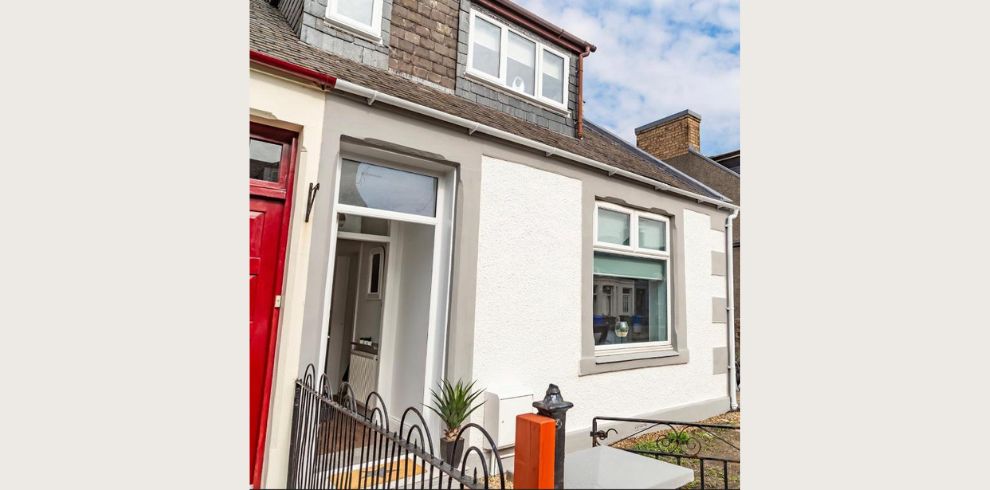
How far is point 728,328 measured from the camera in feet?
18.1

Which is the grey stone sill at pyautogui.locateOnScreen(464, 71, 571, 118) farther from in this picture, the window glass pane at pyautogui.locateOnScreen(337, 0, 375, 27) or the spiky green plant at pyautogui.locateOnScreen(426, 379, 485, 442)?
the spiky green plant at pyautogui.locateOnScreen(426, 379, 485, 442)

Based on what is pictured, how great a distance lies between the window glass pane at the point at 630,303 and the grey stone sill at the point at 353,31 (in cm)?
271

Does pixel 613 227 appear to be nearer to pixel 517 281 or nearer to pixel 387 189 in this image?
pixel 517 281

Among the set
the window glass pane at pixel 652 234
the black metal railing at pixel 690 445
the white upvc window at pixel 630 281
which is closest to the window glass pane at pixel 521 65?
the white upvc window at pixel 630 281

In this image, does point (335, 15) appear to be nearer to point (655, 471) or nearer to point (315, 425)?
point (315, 425)

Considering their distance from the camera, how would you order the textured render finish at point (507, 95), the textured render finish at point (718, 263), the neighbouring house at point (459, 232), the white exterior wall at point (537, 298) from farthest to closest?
1. the textured render finish at point (718, 263)
2. the textured render finish at point (507, 95)
3. the white exterior wall at point (537, 298)
4. the neighbouring house at point (459, 232)

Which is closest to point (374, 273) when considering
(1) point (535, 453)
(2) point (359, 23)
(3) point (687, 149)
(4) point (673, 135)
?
(2) point (359, 23)

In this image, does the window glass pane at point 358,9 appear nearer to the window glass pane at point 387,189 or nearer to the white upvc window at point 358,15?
the white upvc window at point 358,15

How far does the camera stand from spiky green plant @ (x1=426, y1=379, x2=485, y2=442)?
10.1ft

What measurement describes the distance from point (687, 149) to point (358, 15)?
675 cm

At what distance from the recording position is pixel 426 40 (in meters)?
4.25

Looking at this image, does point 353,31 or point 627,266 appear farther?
point 627,266

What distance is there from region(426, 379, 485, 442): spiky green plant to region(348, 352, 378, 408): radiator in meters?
0.94

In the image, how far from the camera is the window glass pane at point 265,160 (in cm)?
252
